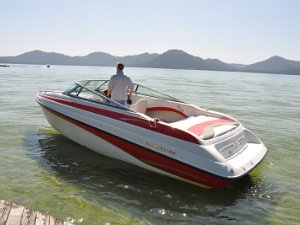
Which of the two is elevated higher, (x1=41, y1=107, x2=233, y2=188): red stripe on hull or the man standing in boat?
the man standing in boat

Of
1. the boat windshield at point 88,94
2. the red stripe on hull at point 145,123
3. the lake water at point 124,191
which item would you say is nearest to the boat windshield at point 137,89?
the boat windshield at point 88,94

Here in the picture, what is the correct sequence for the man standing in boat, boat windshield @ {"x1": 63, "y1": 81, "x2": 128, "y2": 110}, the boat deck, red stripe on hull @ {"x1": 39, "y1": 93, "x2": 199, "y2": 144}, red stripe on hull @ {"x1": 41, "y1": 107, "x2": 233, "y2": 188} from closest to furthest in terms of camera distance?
the boat deck
red stripe on hull @ {"x1": 41, "y1": 107, "x2": 233, "y2": 188}
red stripe on hull @ {"x1": 39, "y1": 93, "x2": 199, "y2": 144}
boat windshield @ {"x1": 63, "y1": 81, "x2": 128, "y2": 110}
the man standing in boat

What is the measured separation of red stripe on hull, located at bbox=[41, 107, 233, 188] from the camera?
20.3 feet

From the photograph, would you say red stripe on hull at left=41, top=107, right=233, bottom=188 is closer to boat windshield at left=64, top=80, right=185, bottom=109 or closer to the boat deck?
boat windshield at left=64, top=80, right=185, bottom=109

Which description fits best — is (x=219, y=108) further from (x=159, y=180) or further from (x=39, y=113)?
(x=159, y=180)

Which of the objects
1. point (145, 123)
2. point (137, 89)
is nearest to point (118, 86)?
point (145, 123)

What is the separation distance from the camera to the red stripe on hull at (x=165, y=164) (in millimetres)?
6199

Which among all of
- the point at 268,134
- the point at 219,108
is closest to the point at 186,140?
the point at 268,134

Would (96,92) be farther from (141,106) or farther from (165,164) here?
(165,164)

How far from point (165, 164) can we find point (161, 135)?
0.59 metres

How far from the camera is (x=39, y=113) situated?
580 inches

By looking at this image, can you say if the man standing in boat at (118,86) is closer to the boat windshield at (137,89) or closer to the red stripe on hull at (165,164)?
the red stripe on hull at (165,164)

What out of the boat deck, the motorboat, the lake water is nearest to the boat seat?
the motorboat

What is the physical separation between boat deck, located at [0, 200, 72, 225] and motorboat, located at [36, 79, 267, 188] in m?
2.59
